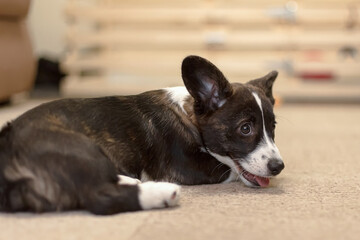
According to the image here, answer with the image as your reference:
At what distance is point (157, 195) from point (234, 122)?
529mm

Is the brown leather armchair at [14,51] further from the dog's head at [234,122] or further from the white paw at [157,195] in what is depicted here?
the white paw at [157,195]

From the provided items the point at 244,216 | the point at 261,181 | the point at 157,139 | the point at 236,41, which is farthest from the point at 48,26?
the point at 244,216

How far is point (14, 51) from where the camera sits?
4543 mm

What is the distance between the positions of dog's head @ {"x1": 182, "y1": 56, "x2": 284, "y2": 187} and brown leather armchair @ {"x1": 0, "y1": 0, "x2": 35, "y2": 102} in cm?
267

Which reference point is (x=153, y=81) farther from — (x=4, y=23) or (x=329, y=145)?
(x=329, y=145)

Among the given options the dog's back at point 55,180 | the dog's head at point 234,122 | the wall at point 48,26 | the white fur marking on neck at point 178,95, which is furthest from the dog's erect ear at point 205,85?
the wall at point 48,26

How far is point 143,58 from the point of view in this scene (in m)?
5.94

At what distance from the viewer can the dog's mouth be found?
7.20 ft

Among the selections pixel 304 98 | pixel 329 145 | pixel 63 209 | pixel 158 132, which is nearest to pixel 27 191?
pixel 63 209

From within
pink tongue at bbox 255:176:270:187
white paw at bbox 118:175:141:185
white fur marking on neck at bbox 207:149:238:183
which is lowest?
pink tongue at bbox 255:176:270:187

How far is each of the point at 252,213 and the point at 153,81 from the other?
15.7 feet

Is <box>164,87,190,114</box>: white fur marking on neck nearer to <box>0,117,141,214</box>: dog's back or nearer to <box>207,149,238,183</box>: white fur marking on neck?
<box>207,149,238,183</box>: white fur marking on neck

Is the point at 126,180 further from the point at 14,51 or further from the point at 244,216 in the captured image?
the point at 14,51

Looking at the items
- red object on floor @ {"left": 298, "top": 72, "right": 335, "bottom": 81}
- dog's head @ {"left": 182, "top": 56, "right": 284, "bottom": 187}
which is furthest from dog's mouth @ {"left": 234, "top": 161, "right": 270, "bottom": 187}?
red object on floor @ {"left": 298, "top": 72, "right": 335, "bottom": 81}
